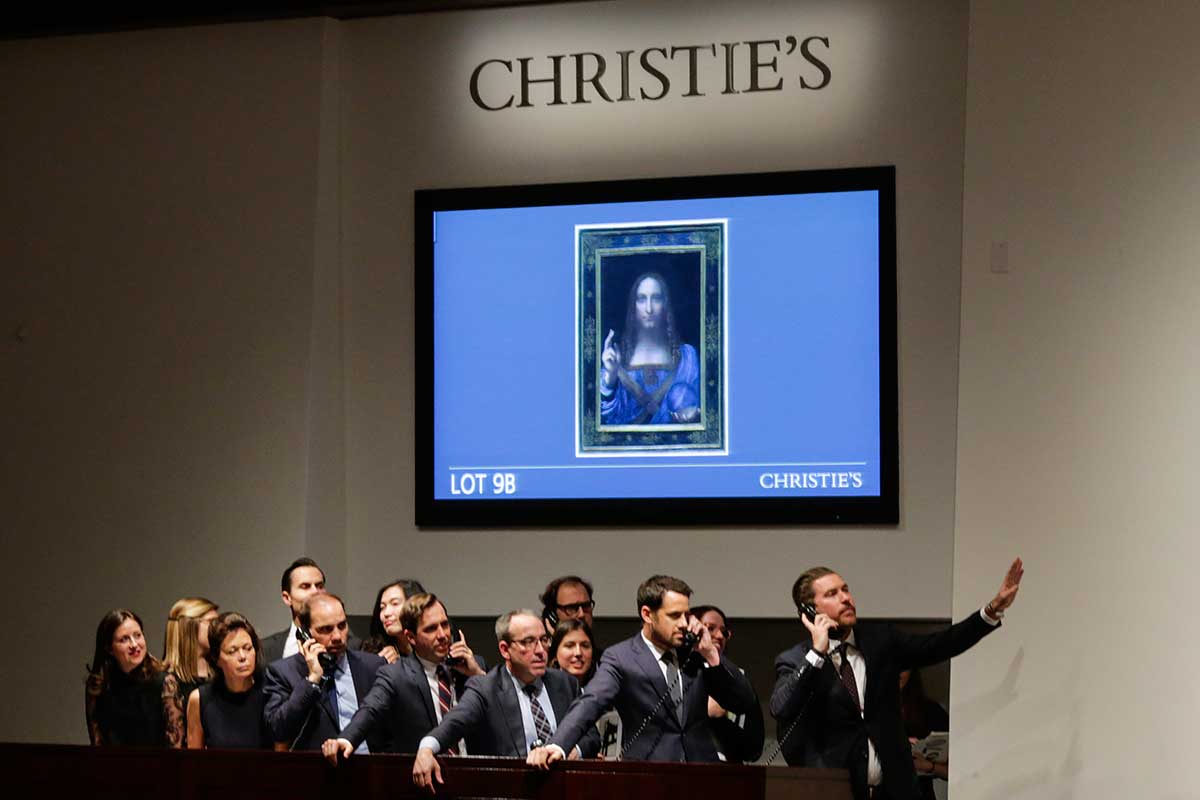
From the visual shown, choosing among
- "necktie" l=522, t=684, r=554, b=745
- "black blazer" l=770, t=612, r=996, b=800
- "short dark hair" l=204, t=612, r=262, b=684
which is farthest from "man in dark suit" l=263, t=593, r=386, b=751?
"black blazer" l=770, t=612, r=996, b=800

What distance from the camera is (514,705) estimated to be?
209 inches

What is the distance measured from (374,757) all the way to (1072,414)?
3.11 meters

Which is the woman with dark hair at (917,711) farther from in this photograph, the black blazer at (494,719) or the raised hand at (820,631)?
the black blazer at (494,719)

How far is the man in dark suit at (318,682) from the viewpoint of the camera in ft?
17.8

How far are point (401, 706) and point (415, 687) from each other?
0.07 m

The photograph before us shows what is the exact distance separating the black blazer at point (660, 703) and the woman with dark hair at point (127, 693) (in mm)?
1649

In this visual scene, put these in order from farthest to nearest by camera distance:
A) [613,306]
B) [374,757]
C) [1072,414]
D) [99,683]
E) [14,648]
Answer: [14,648]
[613,306]
[1072,414]
[99,683]
[374,757]

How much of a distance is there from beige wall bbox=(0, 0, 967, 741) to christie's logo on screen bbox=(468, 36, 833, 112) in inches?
2.0

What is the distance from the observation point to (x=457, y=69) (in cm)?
758

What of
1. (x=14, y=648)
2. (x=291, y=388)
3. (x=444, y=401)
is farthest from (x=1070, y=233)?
(x=14, y=648)

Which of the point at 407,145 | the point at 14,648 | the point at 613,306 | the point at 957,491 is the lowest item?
the point at 14,648

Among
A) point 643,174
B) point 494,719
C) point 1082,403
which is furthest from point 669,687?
point 643,174

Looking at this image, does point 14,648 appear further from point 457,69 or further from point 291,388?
point 457,69

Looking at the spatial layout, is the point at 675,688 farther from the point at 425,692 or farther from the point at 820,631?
the point at 425,692
